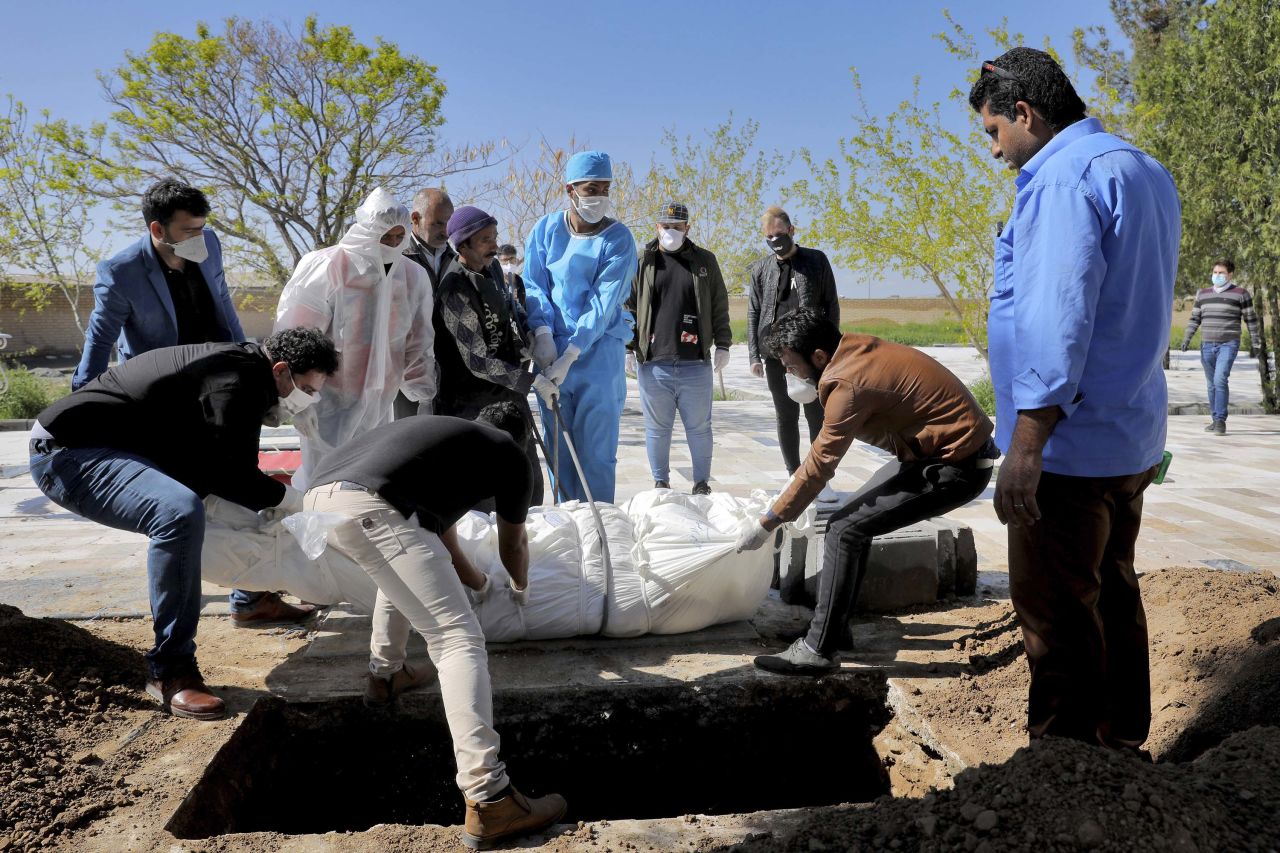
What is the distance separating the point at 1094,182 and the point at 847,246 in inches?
396

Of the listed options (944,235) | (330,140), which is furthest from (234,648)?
(330,140)

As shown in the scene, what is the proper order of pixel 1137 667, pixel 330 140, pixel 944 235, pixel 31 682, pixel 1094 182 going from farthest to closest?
1. pixel 330 140
2. pixel 944 235
3. pixel 31 682
4. pixel 1137 667
5. pixel 1094 182

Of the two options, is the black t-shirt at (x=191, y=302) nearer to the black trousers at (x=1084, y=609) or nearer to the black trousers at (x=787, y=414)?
the black trousers at (x=1084, y=609)

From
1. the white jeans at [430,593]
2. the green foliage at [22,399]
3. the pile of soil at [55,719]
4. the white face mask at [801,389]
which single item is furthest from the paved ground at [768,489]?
the white jeans at [430,593]

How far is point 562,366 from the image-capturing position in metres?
4.85

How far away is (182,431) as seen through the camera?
3225 millimetres

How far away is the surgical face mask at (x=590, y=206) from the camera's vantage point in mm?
5016

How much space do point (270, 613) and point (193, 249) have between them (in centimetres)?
158

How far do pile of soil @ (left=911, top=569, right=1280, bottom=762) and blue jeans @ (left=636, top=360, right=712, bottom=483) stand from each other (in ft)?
8.73

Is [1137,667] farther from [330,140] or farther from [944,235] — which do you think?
[330,140]

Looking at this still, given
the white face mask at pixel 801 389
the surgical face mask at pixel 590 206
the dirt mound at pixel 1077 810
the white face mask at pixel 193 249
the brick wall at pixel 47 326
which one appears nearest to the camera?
the dirt mound at pixel 1077 810

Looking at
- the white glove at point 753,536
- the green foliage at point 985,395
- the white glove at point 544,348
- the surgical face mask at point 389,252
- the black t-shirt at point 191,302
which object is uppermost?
the surgical face mask at point 389,252

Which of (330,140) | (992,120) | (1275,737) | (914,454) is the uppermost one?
(330,140)

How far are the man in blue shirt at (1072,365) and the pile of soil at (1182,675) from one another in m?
0.52
